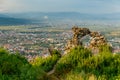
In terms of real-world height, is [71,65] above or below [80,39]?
below

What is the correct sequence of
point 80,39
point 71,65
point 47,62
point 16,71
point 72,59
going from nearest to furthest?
point 16,71, point 71,65, point 72,59, point 47,62, point 80,39

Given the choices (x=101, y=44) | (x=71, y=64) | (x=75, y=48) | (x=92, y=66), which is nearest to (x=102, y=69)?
(x=92, y=66)

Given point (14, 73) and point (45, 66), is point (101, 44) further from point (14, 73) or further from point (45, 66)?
point (14, 73)

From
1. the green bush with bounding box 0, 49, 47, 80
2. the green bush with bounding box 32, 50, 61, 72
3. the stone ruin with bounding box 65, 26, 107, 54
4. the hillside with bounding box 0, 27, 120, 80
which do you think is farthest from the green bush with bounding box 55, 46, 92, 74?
the green bush with bounding box 0, 49, 47, 80

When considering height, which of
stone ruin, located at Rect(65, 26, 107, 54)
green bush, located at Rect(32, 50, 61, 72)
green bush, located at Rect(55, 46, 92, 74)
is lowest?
green bush, located at Rect(32, 50, 61, 72)

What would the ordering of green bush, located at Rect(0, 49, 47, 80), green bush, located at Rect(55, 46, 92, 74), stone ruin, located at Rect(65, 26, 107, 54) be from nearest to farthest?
green bush, located at Rect(0, 49, 47, 80) → green bush, located at Rect(55, 46, 92, 74) → stone ruin, located at Rect(65, 26, 107, 54)

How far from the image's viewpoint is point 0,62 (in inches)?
864

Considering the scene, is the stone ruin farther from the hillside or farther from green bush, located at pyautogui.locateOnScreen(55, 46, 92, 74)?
green bush, located at pyautogui.locateOnScreen(55, 46, 92, 74)

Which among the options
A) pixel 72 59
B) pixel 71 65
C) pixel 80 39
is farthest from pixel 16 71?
pixel 80 39

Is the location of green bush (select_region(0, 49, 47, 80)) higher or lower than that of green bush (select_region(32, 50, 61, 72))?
higher

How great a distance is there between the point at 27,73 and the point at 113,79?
15.1ft

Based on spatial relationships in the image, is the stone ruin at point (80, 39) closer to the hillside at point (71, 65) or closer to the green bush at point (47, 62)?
the hillside at point (71, 65)

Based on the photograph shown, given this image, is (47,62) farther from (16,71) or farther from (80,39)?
(16,71)

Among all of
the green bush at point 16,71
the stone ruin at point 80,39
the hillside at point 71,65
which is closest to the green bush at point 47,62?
the hillside at point 71,65
